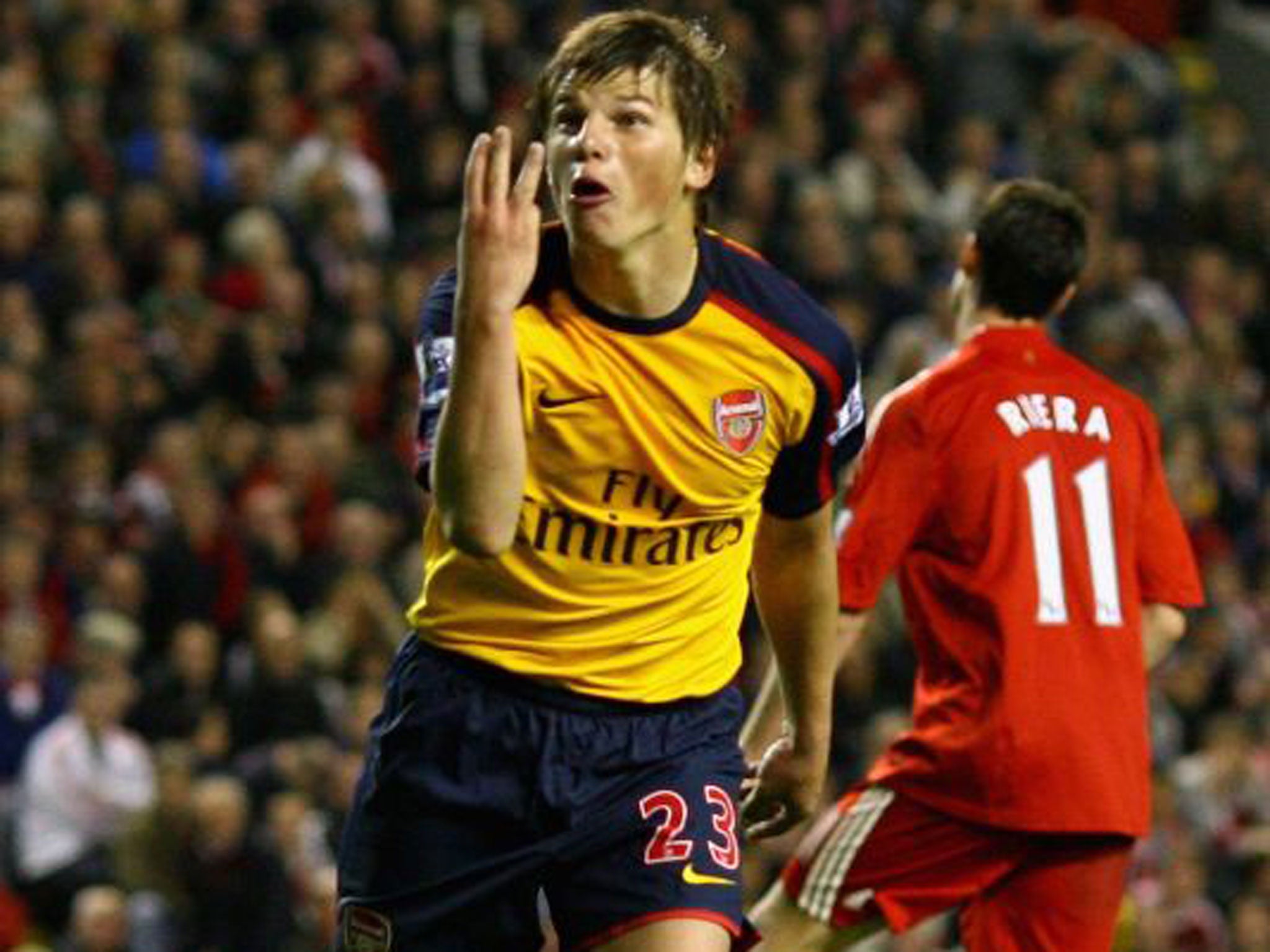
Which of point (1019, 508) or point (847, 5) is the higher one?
point (847, 5)

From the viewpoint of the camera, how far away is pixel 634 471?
16.0 ft

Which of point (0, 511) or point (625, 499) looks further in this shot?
point (0, 511)

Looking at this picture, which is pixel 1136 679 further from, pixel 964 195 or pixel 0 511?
pixel 964 195

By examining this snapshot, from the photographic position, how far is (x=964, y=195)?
15.5 metres

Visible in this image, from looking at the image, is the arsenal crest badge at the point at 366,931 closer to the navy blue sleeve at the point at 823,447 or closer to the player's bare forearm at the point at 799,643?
the player's bare forearm at the point at 799,643

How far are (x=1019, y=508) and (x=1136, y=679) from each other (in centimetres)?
45

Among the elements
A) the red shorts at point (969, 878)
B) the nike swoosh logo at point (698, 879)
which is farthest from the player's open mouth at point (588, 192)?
the red shorts at point (969, 878)

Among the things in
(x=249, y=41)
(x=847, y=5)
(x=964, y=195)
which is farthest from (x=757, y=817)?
(x=847, y=5)

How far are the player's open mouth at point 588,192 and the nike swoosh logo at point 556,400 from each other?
0.33 metres

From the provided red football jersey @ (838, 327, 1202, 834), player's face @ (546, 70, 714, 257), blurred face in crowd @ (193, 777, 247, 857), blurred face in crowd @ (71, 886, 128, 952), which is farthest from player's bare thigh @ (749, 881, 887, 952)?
blurred face in crowd @ (193, 777, 247, 857)

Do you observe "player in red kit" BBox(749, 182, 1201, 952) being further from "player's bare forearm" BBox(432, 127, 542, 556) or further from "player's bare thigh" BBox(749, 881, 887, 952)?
"player's bare forearm" BBox(432, 127, 542, 556)

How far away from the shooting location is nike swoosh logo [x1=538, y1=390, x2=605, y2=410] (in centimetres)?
482

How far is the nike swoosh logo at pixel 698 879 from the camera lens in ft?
16.1

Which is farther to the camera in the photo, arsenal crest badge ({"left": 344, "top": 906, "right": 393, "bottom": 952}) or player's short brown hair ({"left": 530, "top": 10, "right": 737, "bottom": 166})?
arsenal crest badge ({"left": 344, "top": 906, "right": 393, "bottom": 952})
